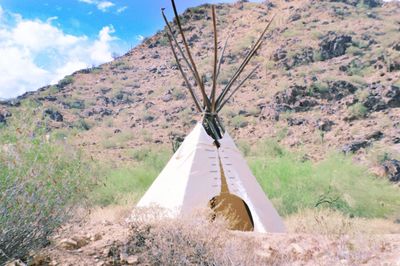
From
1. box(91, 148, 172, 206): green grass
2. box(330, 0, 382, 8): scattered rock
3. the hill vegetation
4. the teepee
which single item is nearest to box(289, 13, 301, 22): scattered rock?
the hill vegetation

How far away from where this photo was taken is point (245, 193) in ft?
22.7

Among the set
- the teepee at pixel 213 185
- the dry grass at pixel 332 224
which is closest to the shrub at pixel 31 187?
the teepee at pixel 213 185

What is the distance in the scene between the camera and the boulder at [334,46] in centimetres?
2401

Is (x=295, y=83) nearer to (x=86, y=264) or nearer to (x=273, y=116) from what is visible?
(x=273, y=116)

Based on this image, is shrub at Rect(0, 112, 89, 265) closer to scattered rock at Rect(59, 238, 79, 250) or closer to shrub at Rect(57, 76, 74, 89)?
scattered rock at Rect(59, 238, 79, 250)

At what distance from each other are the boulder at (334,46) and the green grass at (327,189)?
1372cm

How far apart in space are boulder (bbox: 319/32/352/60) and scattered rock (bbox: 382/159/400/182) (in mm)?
11787

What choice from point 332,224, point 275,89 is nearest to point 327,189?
point 332,224

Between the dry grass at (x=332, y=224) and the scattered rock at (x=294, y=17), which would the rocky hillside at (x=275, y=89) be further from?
the dry grass at (x=332, y=224)

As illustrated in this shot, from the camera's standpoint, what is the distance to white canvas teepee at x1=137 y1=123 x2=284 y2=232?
666 centimetres

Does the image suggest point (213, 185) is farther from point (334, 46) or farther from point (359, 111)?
point (334, 46)

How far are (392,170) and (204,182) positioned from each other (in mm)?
7451

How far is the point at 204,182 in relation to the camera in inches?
269

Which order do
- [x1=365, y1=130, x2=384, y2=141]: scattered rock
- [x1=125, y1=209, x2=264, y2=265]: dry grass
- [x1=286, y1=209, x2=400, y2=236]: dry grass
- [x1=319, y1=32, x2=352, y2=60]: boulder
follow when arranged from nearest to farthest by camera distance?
[x1=125, y1=209, x2=264, y2=265]: dry grass
[x1=286, y1=209, x2=400, y2=236]: dry grass
[x1=365, y1=130, x2=384, y2=141]: scattered rock
[x1=319, y1=32, x2=352, y2=60]: boulder
